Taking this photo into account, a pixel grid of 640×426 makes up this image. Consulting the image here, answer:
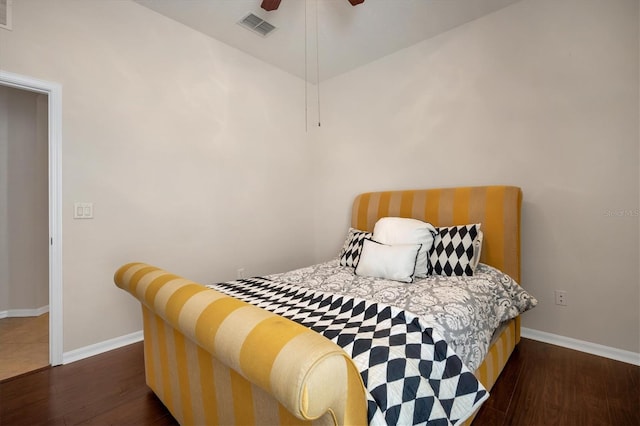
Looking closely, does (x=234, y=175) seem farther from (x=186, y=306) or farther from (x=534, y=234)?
(x=534, y=234)

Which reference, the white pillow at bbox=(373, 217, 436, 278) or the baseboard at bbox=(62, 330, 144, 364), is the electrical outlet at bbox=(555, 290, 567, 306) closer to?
the white pillow at bbox=(373, 217, 436, 278)

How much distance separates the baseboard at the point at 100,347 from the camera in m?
2.07

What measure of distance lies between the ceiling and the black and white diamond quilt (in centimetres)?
236

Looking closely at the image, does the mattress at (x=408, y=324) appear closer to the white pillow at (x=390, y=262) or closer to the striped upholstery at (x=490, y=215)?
the white pillow at (x=390, y=262)

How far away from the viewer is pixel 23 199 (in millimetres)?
3154

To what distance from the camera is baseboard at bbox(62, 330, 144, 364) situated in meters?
2.07

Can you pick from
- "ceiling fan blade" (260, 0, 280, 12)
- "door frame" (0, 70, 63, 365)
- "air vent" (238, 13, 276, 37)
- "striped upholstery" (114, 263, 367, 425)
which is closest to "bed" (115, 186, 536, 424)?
A: "striped upholstery" (114, 263, 367, 425)

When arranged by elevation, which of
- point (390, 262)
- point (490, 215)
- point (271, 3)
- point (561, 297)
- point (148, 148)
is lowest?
point (561, 297)

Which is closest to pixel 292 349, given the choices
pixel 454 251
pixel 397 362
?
pixel 397 362

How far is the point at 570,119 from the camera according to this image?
2.16 m

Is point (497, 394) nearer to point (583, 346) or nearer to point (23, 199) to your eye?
point (583, 346)

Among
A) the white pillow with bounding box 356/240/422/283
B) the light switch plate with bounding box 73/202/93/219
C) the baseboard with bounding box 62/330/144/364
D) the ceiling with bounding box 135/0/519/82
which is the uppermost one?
the ceiling with bounding box 135/0/519/82

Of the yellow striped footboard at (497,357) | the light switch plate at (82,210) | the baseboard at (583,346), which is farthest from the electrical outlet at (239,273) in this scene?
the baseboard at (583,346)

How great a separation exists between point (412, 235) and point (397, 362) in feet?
4.43
